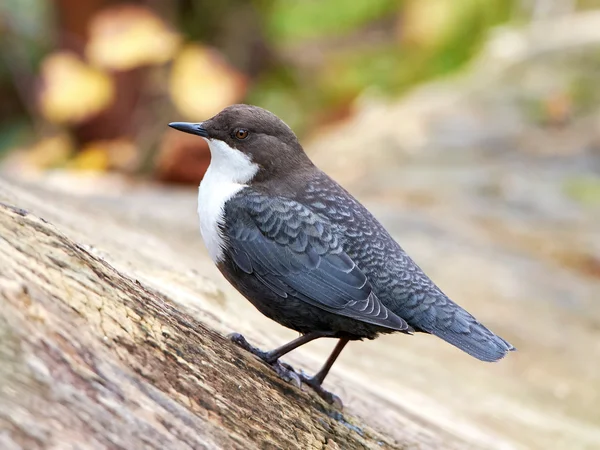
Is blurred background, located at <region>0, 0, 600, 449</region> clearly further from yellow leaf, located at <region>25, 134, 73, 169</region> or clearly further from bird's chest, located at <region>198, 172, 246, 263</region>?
bird's chest, located at <region>198, 172, 246, 263</region>

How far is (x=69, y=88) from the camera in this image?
8867 millimetres

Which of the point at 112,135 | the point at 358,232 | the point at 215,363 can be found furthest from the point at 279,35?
the point at 215,363

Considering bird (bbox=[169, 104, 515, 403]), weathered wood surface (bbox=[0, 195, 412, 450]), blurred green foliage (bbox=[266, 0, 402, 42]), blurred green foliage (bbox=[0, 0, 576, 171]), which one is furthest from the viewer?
blurred green foliage (bbox=[266, 0, 402, 42])

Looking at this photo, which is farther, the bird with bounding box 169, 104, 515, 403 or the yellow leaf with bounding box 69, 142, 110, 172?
the yellow leaf with bounding box 69, 142, 110, 172

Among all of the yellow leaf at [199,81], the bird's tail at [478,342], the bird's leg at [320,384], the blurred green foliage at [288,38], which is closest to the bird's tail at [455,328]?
the bird's tail at [478,342]

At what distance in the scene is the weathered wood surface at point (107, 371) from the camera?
5.70ft

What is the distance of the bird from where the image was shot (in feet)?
9.65

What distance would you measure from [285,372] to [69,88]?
6695mm

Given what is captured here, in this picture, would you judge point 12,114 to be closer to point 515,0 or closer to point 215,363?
point 515,0

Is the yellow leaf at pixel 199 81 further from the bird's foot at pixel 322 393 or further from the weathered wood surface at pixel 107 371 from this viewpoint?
the weathered wood surface at pixel 107 371

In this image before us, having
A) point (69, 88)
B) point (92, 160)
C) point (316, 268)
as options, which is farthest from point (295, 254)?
point (92, 160)

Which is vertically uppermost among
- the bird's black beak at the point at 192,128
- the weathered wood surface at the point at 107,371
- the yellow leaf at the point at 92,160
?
the yellow leaf at the point at 92,160

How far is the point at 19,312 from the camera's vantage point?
1.84 m

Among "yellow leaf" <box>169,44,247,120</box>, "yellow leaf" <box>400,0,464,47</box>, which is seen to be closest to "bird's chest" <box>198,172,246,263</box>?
"yellow leaf" <box>169,44,247,120</box>
